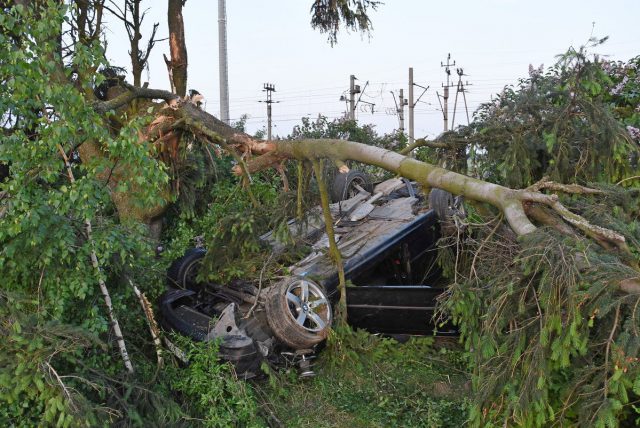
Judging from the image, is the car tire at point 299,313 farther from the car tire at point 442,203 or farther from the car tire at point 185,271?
the car tire at point 442,203

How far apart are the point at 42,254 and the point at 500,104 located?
4.55 metres

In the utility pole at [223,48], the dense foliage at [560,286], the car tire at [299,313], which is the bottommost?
the car tire at [299,313]

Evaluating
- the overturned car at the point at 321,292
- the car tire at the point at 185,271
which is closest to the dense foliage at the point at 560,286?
the overturned car at the point at 321,292

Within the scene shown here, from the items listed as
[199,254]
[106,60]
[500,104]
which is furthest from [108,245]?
[500,104]

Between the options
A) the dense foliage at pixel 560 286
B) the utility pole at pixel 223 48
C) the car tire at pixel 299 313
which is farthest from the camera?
the utility pole at pixel 223 48

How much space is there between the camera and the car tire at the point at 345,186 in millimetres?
8742

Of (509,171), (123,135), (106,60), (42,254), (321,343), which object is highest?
(106,60)

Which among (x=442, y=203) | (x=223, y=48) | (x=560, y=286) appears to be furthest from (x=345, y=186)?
(x=223, y=48)

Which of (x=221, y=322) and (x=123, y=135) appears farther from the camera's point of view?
(x=221, y=322)

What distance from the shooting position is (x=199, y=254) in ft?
23.4

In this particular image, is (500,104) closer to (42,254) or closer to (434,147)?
(434,147)

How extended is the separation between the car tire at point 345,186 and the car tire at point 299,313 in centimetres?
272

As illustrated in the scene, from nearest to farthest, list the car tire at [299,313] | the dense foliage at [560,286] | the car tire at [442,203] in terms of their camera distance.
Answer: the dense foliage at [560,286] < the car tire at [299,313] < the car tire at [442,203]

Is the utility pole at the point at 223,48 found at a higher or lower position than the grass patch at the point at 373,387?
higher
